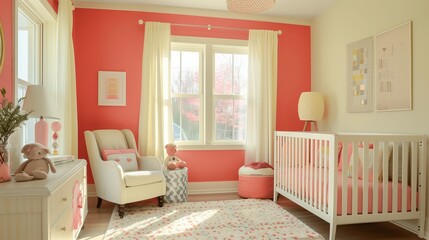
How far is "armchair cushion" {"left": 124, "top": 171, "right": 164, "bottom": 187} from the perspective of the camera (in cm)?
277

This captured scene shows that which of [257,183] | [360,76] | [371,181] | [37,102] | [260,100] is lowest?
[257,183]

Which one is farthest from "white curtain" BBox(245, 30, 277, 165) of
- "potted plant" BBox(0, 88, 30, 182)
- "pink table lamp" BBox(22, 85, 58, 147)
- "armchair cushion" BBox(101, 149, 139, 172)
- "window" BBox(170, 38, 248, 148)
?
"potted plant" BBox(0, 88, 30, 182)

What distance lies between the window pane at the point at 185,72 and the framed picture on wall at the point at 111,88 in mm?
639

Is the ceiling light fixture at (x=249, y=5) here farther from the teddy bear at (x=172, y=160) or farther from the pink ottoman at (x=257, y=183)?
the pink ottoman at (x=257, y=183)

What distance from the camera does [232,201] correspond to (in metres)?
3.31

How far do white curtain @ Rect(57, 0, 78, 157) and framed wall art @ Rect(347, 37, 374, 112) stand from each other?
3071mm

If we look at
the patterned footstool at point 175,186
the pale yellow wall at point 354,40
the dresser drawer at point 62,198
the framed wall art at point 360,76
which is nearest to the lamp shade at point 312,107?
the pale yellow wall at point 354,40

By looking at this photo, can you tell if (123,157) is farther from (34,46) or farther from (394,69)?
(394,69)

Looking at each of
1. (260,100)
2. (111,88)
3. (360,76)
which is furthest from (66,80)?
(360,76)

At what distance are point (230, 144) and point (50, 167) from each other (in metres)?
2.52

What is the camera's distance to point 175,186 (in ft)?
10.5

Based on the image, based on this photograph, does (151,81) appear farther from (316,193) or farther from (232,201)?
(316,193)

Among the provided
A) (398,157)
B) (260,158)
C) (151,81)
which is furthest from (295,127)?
(151,81)

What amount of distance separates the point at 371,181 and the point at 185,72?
2.51m
